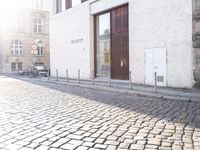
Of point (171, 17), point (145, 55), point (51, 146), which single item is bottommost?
point (51, 146)

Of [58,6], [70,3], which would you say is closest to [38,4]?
[58,6]

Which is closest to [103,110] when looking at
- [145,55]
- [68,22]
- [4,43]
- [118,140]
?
[118,140]

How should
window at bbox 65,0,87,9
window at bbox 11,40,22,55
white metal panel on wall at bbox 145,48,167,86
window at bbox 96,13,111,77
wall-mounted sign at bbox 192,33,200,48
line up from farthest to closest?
window at bbox 11,40,22,55
window at bbox 65,0,87,9
window at bbox 96,13,111,77
white metal panel on wall at bbox 145,48,167,86
wall-mounted sign at bbox 192,33,200,48

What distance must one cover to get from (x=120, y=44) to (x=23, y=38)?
109 feet

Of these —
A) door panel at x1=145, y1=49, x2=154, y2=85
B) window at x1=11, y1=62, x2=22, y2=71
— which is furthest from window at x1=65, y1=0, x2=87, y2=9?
window at x1=11, y1=62, x2=22, y2=71

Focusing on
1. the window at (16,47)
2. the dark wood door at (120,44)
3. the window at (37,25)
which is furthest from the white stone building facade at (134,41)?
the window at (37,25)

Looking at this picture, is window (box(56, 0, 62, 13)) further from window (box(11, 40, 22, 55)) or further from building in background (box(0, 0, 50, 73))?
window (box(11, 40, 22, 55))

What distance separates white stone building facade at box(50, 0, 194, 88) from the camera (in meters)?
15.9

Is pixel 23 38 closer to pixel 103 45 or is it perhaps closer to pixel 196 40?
pixel 103 45

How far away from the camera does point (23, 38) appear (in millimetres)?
50781

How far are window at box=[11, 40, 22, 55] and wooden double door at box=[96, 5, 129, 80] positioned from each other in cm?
3050

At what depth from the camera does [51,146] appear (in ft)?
17.5

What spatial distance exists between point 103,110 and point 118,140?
3609 millimetres

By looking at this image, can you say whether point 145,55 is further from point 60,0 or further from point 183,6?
point 60,0
